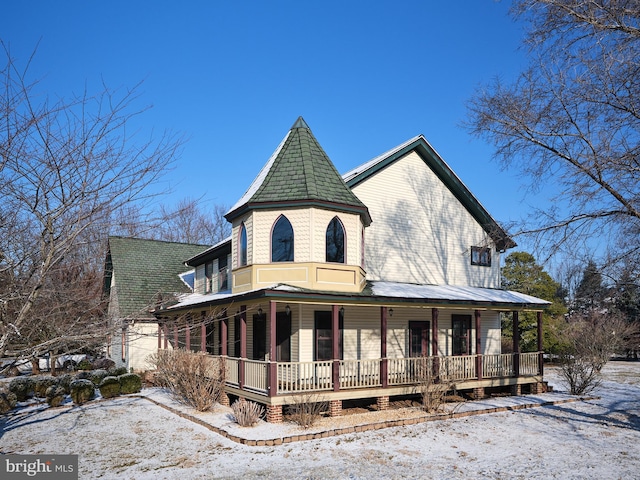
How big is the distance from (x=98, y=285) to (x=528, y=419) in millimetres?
11279

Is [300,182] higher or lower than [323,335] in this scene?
higher

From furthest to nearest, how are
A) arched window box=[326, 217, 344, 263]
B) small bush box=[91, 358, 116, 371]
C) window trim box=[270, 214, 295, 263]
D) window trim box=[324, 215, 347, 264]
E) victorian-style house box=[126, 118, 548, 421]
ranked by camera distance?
small bush box=[91, 358, 116, 371] < arched window box=[326, 217, 344, 263] < window trim box=[324, 215, 347, 264] < window trim box=[270, 214, 295, 263] < victorian-style house box=[126, 118, 548, 421]

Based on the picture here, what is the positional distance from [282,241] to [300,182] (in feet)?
6.38

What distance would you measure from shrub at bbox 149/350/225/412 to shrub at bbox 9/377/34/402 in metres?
5.92

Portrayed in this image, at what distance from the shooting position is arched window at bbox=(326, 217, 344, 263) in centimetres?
1647

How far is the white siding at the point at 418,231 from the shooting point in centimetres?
1972

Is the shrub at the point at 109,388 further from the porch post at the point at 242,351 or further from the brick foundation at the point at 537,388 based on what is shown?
the brick foundation at the point at 537,388

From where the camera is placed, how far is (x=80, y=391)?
17.7 meters

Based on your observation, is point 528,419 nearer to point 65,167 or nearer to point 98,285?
point 98,285

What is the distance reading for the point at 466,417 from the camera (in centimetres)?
1441

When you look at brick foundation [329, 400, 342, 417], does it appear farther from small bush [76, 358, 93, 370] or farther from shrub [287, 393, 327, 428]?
small bush [76, 358, 93, 370]

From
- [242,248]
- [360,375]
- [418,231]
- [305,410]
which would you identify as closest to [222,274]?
[242,248]

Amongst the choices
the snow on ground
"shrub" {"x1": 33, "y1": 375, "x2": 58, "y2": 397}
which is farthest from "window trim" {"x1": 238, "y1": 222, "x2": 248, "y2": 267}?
"shrub" {"x1": 33, "y1": 375, "x2": 58, "y2": 397}

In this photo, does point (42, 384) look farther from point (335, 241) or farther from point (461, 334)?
point (461, 334)
